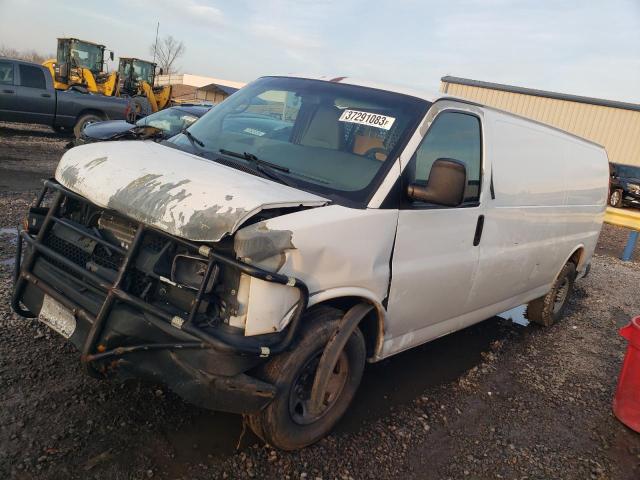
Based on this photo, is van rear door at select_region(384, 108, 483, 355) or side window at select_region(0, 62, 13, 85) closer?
van rear door at select_region(384, 108, 483, 355)

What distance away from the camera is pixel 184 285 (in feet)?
8.50

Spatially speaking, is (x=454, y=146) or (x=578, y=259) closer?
(x=454, y=146)

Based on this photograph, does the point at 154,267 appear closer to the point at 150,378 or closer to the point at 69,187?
the point at 150,378

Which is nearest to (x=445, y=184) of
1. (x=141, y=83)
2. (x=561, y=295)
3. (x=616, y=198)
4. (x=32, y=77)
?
(x=561, y=295)

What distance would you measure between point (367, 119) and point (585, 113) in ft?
90.9

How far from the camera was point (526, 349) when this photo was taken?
538 cm

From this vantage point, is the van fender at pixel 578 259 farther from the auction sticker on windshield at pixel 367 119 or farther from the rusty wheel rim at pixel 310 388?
the rusty wheel rim at pixel 310 388

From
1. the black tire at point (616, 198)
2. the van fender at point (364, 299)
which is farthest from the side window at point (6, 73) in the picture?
the black tire at point (616, 198)

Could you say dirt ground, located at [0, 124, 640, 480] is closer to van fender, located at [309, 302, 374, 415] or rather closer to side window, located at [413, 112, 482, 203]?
→ van fender, located at [309, 302, 374, 415]

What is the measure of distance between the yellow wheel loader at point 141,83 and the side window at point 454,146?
62.6 ft

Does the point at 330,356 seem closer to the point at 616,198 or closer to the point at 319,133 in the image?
the point at 319,133

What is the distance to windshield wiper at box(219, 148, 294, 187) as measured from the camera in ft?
10.3

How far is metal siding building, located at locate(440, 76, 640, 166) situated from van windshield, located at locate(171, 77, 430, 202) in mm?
24761

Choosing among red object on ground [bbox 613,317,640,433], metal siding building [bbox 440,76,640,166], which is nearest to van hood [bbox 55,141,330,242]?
red object on ground [bbox 613,317,640,433]
